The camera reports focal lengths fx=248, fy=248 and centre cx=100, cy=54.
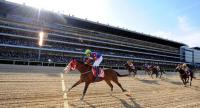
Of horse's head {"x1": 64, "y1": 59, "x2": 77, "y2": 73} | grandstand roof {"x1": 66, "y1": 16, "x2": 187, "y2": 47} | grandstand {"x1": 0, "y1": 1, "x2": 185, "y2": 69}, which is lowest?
horse's head {"x1": 64, "y1": 59, "x2": 77, "y2": 73}

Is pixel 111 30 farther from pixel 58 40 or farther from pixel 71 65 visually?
pixel 71 65

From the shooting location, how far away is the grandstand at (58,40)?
42812 millimetres

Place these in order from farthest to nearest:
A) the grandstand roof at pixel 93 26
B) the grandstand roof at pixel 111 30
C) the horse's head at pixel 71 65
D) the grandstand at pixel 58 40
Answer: the grandstand roof at pixel 111 30 < the grandstand roof at pixel 93 26 < the grandstand at pixel 58 40 < the horse's head at pixel 71 65

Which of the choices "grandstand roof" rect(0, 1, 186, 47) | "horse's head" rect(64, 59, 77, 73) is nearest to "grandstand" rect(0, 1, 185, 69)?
"grandstand roof" rect(0, 1, 186, 47)

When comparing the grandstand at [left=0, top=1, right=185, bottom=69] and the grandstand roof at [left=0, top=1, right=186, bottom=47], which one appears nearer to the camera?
the grandstand at [left=0, top=1, right=185, bottom=69]

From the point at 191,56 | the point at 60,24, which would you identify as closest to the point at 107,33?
the point at 60,24

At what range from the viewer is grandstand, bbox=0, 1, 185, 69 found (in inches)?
1686

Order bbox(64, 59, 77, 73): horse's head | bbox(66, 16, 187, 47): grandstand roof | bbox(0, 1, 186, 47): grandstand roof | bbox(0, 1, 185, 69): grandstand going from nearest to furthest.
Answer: bbox(64, 59, 77, 73): horse's head < bbox(0, 1, 185, 69): grandstand < bbox(0, 1, 186, 47): grandstand roof < bbox(66, 16, 187, 47): grandstand roof

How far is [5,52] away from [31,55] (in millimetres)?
4455

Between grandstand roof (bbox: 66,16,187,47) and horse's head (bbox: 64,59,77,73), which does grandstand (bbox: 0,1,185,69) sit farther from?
horse's head (bbox: 64,59,77,73)

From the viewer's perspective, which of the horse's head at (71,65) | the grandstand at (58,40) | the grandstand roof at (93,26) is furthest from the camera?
the grandstand roof at (93,26)

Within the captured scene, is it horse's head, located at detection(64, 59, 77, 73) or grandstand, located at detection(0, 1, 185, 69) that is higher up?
grandstand, located at detection(0, 1, 185, 69)

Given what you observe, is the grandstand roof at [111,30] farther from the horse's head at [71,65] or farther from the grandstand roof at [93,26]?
the horse's head at [71,65]

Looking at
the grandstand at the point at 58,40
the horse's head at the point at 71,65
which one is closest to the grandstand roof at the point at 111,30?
the grandstand at the point at 58,40
